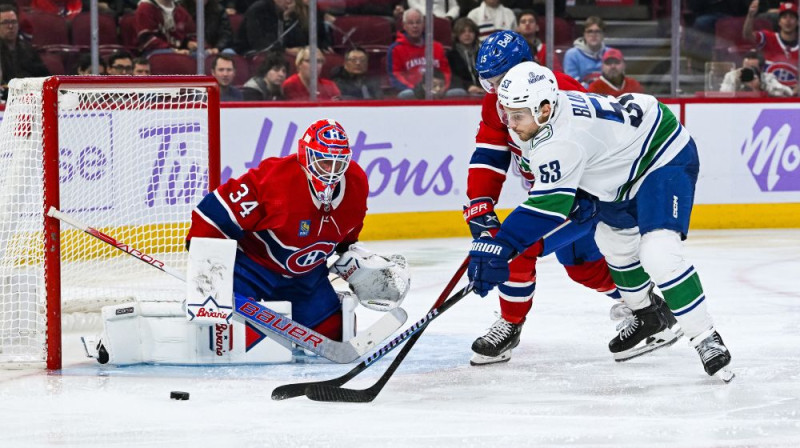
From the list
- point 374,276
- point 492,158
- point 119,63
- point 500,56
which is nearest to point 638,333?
point 492,158

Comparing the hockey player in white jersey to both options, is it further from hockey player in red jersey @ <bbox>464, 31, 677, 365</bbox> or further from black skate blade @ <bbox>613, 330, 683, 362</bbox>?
black skate blade @ <bbox>613, 330, 683, 362</bbox>

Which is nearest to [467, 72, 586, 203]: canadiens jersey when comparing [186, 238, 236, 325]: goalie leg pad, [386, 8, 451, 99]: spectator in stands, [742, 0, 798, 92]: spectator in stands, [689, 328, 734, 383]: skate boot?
[689, 328, 734, 383]: skate boot

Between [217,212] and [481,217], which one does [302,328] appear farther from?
[481,217]

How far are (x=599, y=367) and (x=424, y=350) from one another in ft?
1.86

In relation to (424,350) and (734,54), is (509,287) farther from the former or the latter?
(734,54)

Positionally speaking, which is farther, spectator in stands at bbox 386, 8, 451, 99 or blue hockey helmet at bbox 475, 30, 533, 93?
spectator in stands at bbox 386, 8, 451, 99

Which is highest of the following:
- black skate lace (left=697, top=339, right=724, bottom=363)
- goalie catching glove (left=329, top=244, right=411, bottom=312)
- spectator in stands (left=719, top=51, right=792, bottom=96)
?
spectator in stands (left=719, top=51, right=792, bottom=96)

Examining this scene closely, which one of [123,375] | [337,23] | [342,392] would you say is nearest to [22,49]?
[337,23]

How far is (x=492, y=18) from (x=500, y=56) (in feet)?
12.0

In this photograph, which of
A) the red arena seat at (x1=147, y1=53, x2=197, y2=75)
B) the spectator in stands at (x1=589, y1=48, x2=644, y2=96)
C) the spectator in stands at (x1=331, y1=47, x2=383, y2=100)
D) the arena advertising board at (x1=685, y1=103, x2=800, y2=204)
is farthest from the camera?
the spectator in stands at (x1=589, y1=48, x2=644, y2=96)

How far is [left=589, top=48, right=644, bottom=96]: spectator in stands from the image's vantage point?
24.0ft

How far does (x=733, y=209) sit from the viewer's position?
7238 millimetres

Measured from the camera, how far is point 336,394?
336cm

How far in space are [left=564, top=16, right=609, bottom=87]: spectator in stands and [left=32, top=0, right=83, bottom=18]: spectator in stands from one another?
107 inches
